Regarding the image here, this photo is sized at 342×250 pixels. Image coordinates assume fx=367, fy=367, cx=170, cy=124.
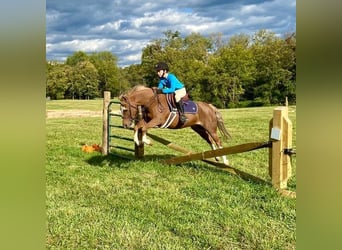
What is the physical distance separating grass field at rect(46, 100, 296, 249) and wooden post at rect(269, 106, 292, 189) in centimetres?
9

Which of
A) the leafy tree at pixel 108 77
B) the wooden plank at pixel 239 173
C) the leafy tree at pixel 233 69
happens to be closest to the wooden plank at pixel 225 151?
the wooden plank at pixel 239 173

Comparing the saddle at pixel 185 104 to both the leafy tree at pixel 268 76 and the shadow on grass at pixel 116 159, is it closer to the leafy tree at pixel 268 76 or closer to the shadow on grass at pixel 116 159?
the shadow on grass at pixel 116 159

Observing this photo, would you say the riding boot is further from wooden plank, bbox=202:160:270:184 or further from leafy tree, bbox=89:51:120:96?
leafy tree, bbox=89:51:120:96

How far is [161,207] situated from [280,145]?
95cm

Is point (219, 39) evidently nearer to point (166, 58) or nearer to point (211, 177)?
point (166, 58)

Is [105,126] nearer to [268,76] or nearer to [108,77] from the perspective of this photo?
[108,77]

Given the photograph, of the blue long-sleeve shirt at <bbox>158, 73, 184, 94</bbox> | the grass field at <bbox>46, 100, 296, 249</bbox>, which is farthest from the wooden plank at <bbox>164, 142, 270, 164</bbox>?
the blue long-sleeve shirt at <bbox>158, 73, 184, 94</bbox>

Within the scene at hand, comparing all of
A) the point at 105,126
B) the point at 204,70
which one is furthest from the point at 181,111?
the point at 204,70

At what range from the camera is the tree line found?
208 inches

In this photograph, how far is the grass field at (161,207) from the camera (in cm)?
193

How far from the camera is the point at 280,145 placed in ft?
8.60
